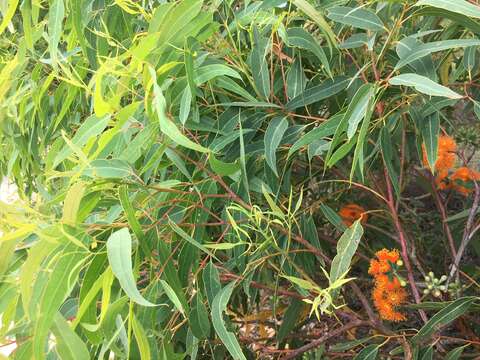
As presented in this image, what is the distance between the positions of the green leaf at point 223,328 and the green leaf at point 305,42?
31 centimetres

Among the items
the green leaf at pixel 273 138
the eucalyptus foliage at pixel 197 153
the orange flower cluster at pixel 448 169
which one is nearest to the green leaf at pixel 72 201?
the eucalyptus foliage at pixel 197 153

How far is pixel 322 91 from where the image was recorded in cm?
91

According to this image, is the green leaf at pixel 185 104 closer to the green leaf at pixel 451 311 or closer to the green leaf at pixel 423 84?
the green leaf at pixel 423 84

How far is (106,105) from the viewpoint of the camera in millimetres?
705

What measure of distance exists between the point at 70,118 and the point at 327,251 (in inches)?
21.4

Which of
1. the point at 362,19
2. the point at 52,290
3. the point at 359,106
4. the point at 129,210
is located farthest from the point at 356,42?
the point at 52,290

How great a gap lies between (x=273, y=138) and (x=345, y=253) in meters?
0.17

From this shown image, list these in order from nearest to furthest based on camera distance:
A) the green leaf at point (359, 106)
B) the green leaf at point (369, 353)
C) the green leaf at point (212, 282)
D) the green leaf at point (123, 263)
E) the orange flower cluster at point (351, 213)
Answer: the green leaf at point (123, 263), the green leaf at point (359, 106), the green leaf at point (212, 282), the green leaf at point (369, 353), the orange flower cluster at point (351, 213)

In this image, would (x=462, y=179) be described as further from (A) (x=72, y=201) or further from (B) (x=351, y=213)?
(A) (x=72, y=201)

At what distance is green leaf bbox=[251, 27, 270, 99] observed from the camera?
899 mm

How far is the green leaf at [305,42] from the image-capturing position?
34.8 inches

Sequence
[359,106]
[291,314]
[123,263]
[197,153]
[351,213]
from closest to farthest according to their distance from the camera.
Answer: [123,263] < [359,106] < [197,153] < [291,314] < [351,213]

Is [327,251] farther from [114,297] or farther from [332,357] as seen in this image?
[114,297]

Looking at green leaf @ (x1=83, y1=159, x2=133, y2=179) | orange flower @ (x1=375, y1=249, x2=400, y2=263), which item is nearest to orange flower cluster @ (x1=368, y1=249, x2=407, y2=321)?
orange flower @ (x1=375, y1=249, x2=400, y2=263)
